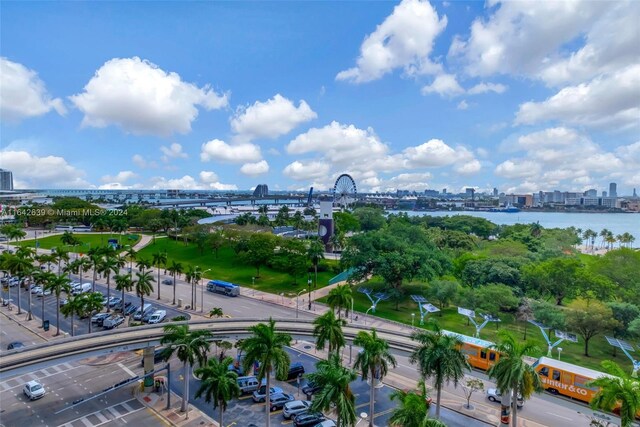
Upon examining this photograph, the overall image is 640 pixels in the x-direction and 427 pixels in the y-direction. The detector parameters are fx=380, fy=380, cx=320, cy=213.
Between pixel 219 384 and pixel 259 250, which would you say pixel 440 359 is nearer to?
pixel 219 384

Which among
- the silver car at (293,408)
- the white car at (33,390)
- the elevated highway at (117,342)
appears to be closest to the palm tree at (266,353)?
the silver car at (293,408)

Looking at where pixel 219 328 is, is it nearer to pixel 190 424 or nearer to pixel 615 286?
pixel 190 424

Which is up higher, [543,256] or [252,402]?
[543,256]

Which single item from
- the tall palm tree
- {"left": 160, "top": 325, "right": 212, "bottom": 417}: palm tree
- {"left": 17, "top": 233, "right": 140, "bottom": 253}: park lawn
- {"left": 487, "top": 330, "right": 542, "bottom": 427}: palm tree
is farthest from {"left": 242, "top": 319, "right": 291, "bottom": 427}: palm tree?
{"left": 17, "top": 233, "right": 140, "bottom": 253}: park lawn

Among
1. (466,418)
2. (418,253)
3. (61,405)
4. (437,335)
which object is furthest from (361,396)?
(418,253)

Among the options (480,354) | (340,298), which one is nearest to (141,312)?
(340,298)

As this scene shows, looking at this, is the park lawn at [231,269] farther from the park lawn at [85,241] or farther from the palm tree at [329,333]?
the palm tree at [329,333]

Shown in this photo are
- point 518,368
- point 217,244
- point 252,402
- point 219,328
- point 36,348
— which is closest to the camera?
point 518,368
